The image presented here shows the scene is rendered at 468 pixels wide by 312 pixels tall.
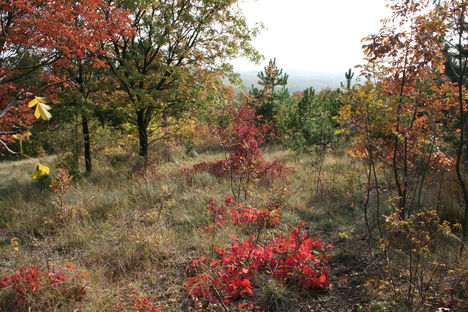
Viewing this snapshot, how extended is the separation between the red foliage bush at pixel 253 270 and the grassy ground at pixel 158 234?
15 centimetres

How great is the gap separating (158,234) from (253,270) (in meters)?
1.69

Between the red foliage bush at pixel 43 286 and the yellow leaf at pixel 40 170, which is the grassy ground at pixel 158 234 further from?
the yellow leaf at pixel 40 170

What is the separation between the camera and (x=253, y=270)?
10.7 ft

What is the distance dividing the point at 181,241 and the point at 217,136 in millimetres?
3100

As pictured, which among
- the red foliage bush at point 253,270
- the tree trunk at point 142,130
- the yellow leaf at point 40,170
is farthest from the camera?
the tree trunk at point 142,130

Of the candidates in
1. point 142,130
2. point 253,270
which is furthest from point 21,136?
point 142,130

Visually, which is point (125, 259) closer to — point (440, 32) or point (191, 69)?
point (440, 32)

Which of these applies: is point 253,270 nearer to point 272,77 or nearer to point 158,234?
point 158,234

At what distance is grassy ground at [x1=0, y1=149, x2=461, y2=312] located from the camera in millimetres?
3086

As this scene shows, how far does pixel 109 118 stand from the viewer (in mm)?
9312

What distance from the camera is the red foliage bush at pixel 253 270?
9.95 ft

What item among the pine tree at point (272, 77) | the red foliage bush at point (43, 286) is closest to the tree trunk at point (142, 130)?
the red foliage bush at point (43, 286)

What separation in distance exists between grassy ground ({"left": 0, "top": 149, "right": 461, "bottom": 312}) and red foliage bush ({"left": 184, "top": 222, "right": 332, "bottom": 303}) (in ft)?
0.49

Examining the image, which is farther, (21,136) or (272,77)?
(272,77)
